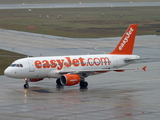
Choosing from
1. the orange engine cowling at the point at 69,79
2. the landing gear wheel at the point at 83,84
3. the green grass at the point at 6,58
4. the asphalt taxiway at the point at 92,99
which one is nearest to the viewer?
the asphalt taxiway at the point at 92,99

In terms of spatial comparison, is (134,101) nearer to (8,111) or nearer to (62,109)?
(62,109)

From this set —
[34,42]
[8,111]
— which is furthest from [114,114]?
[34,42]

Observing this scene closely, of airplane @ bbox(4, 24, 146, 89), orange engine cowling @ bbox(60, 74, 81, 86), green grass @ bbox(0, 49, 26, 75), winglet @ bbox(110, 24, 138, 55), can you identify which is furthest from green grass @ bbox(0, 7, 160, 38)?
orange engine cowling @ bbox(60, 74, 81, 86)

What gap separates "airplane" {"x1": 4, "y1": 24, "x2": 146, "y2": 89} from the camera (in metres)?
51.3

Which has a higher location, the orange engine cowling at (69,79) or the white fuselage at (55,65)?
the white fuselage at (55,65)

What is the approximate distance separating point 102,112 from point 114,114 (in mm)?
1367

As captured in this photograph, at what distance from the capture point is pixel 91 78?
6191cm

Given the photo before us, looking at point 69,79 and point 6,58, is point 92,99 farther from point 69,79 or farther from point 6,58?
point 6,58

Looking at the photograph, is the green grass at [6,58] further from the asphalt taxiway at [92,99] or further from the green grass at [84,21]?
the green grass at [84,21]

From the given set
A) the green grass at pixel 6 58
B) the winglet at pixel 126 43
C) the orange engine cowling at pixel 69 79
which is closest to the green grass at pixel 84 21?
the green grass at pixel 6 58

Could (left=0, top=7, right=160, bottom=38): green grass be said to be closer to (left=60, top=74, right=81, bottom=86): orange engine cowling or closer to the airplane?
the airplane

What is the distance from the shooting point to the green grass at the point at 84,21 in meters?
119

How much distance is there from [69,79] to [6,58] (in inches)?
1203

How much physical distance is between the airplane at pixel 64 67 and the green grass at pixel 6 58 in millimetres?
15106
